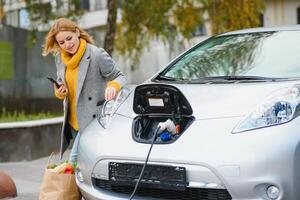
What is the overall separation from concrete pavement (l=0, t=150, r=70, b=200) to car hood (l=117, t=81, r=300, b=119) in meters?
2.29

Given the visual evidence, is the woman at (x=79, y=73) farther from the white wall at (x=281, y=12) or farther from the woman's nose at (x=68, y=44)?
the white wall at (x=281, y=12)

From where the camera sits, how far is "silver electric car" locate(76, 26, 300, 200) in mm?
3549

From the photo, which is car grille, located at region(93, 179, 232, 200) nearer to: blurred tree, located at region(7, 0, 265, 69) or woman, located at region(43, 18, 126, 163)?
woman, located at region(43, 18, 126, 163)

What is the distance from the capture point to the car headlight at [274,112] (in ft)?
12.1

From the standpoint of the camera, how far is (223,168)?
11.7 feet

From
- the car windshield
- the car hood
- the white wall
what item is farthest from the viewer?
the white wall

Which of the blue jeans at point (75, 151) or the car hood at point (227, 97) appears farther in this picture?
the blue jeans at point (75, 151)

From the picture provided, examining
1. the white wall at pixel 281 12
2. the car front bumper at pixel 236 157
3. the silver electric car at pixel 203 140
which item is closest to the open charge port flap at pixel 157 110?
the silver electric car at pixel 203 140

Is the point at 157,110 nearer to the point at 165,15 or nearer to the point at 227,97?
the point at 227,97

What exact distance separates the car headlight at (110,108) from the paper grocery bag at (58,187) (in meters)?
0.51

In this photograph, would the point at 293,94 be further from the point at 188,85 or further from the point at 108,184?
the point at 108,184

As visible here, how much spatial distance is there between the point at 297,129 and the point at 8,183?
3.23m

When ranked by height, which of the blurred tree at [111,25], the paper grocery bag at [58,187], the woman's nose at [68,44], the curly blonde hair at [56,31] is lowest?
the paper grocery bag at [58,187]

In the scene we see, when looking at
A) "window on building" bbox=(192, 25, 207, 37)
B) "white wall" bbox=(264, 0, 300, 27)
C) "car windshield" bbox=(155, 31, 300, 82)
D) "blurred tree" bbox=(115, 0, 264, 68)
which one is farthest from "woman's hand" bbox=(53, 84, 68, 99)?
"white wall" bbox=(264, 0, 300, 27)
